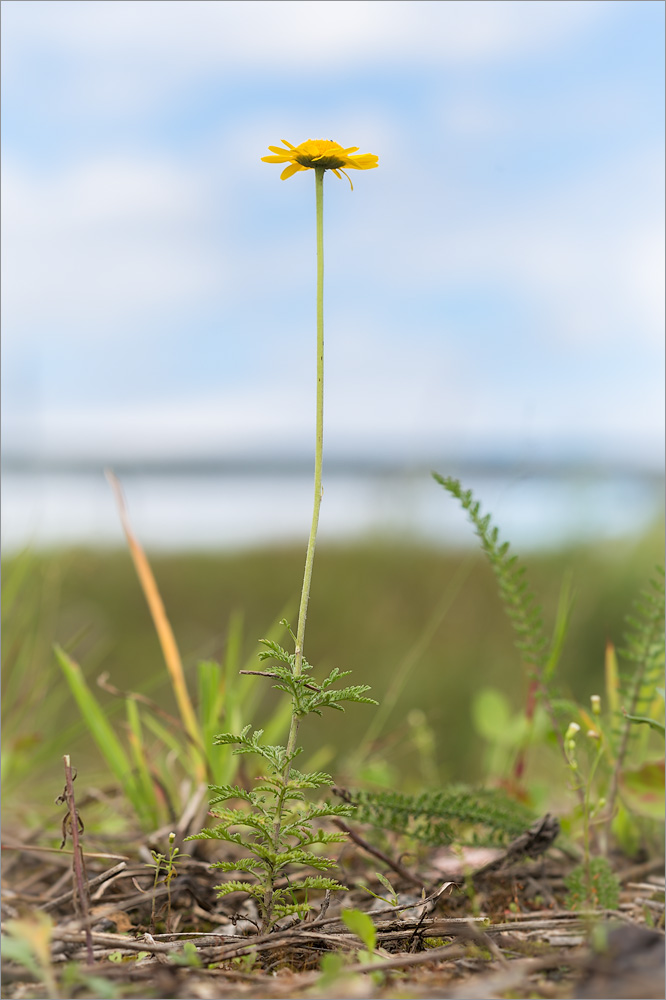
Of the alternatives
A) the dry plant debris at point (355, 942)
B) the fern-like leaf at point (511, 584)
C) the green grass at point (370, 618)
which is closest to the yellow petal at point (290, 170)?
the fern-like leaf at point (511, 584)

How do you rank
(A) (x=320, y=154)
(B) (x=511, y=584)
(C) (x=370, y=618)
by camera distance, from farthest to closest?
(C) (x=370, y=618) → (B) (x=511, y=584) → (A) (x=320, y=154)

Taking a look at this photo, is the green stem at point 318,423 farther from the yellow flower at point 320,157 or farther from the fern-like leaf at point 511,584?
the fern-like leaf at point 511,584

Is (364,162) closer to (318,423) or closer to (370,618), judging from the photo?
(318,423)

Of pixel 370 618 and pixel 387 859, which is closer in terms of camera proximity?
pixel 387 859

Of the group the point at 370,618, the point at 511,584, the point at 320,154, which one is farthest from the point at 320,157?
the point at 370,618

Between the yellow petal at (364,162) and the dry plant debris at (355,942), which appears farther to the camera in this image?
the yellow petal at (364,162)

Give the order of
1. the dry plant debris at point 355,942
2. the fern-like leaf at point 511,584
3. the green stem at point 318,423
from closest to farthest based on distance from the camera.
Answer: the dry plant debris at point 355,942 → the green stem at point 318,423 → the fern-like leaf at point 511,584

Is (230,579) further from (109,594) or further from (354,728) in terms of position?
(354,728)

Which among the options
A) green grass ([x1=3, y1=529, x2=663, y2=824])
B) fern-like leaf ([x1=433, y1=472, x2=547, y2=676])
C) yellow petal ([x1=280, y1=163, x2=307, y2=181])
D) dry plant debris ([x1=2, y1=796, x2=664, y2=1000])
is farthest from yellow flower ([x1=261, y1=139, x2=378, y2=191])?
green grass ([x1=3, y1=529, x2=663, y2=824])
